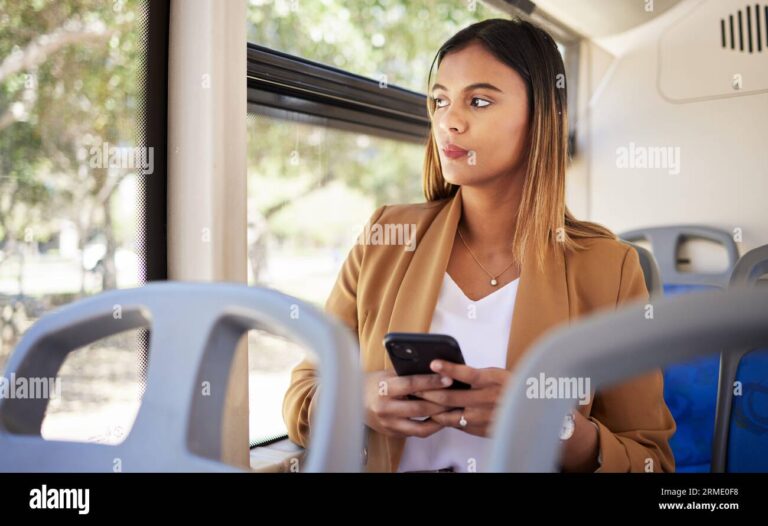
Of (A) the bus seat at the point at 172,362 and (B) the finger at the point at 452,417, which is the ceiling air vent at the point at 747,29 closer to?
(B) the finger at the point at 452,417

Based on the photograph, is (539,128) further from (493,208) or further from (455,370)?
(455,370)

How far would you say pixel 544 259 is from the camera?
1147mm

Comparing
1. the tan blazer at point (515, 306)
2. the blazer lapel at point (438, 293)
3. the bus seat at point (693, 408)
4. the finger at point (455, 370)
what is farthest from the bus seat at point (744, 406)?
the finger at point (455, 370)

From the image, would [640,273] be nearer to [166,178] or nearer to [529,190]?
[529,190]

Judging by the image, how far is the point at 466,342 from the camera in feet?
3.67

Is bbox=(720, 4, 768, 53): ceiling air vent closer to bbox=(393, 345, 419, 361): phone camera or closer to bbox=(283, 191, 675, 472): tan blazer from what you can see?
bbox=(283, 191, 675, 472): tan blazer

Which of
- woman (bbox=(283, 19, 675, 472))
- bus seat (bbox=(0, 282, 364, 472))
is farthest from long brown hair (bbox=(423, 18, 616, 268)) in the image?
bus seat (bbox=(0, 282, 364, 472))

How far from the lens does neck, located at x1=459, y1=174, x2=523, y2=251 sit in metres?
1.26

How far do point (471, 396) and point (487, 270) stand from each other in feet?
1.05

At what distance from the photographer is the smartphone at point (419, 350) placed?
33.2 inches

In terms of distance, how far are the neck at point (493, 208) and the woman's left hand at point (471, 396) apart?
382 millimetres

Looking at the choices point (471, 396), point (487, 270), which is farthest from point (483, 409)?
point (487, 270)

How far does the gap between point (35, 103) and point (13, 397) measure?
1.58ft
